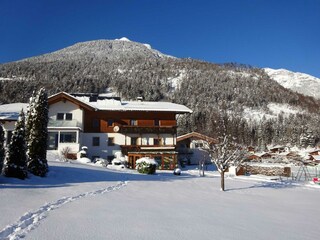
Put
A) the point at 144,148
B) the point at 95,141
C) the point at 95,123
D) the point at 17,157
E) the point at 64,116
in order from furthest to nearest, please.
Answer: the point at 95,123
the point at 95,141
the point at 144,148
the point at 64,116
the point at 17,157

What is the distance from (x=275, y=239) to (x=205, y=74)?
18414 centimetres

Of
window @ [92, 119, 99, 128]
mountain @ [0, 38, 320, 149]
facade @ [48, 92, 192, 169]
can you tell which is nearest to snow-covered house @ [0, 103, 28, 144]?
facade @ [48, 92, 192, 169]

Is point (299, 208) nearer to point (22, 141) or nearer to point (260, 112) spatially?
point (22, 141)

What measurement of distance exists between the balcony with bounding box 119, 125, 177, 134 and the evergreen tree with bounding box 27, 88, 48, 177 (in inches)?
749

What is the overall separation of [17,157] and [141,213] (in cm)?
835

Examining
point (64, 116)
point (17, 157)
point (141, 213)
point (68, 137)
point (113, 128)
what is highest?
point (64, 116)

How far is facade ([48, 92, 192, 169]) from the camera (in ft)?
118

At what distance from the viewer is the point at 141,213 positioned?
10.2 metres

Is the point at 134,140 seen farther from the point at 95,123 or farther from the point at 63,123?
the point at 63,123

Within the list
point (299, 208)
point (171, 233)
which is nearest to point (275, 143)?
point (299, 208)

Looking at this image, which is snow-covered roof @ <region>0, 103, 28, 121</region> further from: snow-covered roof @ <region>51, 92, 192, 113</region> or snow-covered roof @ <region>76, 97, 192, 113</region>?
snow-covered roof @ <region>76, 97, 192, 113</region>

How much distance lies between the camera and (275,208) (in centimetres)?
1338

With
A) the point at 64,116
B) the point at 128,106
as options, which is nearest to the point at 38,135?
the point at 64,116

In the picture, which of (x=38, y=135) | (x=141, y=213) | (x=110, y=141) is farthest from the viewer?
(x=110, y=141)
